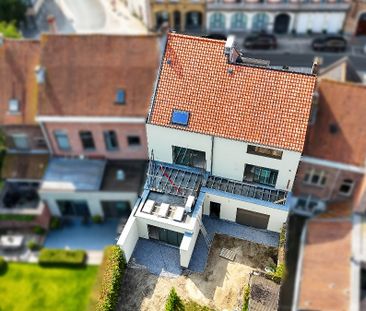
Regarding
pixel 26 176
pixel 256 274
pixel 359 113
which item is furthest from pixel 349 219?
pixel 26 176

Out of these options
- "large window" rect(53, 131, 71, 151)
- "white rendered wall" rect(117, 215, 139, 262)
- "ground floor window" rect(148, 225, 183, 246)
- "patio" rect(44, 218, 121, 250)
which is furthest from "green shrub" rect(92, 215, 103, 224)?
"ground floor window" rect(148, 225, 183, 246)

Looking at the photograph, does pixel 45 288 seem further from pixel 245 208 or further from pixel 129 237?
pixel 245 208

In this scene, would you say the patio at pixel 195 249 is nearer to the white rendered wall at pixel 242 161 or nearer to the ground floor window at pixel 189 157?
the white rendered wall at pixel 242 161

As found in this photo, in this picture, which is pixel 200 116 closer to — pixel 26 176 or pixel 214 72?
pixel 214 72

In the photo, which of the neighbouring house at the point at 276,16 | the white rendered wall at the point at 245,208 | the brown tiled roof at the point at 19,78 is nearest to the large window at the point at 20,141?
the brown tiled roof at the point at 19,78

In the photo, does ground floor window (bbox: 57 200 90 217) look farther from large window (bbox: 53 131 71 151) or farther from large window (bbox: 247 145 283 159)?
large window (bbox: 247 145 283 159)

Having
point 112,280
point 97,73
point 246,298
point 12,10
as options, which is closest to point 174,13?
point 12,10
